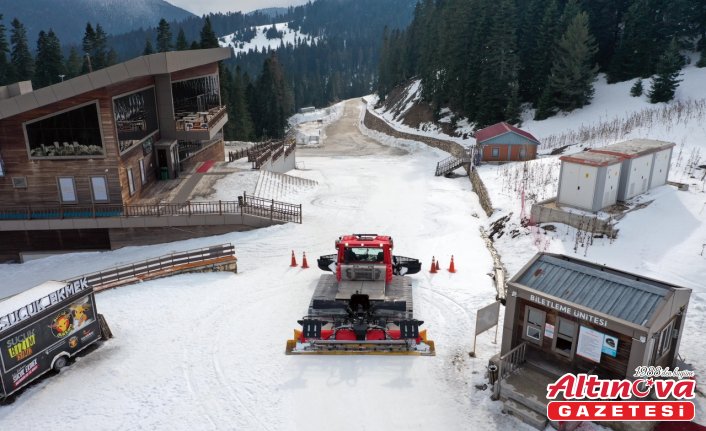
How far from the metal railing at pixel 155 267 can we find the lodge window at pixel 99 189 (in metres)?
6.39

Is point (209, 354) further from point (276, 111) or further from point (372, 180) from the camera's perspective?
point (276, 111)

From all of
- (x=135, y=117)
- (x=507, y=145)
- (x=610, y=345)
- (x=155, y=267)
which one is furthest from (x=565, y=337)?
(x=507, y=145)

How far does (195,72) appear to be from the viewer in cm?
3822

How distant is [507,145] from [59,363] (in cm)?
3518

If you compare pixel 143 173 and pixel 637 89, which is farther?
pixel 637 89

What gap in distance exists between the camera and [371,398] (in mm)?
12711

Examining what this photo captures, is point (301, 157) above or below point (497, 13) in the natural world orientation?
below

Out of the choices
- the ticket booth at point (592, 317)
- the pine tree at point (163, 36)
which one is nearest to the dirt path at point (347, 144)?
the pine tree at point (163, 36)

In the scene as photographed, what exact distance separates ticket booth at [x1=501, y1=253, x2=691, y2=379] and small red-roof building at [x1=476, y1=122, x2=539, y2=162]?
28351mm

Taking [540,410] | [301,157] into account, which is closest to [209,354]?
[540,410]

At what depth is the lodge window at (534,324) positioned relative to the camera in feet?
41.4

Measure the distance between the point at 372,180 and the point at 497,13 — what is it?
28.2 m

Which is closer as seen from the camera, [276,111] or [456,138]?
[456,138]

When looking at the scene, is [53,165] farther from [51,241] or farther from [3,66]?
[3,66]
